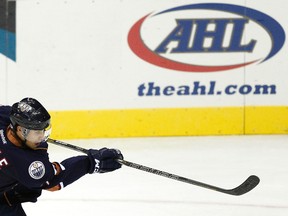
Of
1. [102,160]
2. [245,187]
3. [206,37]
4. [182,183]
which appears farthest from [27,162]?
[206,37]

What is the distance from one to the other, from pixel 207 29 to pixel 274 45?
2.10 feet

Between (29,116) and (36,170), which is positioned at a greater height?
(29,116)

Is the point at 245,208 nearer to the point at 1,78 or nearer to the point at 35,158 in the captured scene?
the point at 35,158

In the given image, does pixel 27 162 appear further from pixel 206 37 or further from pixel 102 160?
pixel 206 37

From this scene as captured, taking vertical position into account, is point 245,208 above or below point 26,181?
below

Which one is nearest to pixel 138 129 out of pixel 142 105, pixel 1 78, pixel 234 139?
pixel 142 105

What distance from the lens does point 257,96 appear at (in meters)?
7.09

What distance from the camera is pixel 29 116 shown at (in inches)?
123

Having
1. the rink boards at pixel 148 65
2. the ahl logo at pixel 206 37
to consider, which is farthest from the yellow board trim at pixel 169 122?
the ahl logo at pixel 206 37

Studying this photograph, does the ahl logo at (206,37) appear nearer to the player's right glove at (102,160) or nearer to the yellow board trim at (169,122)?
the yellow board trim at (169,122)

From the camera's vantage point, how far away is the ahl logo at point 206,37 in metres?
6.96

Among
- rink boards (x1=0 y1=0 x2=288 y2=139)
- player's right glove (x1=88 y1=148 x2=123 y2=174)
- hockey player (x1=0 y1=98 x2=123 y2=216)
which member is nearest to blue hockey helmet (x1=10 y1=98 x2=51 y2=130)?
hockey player (x1=0 y1=98 x2=123 y2=216)

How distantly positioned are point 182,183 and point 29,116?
2.26 metres

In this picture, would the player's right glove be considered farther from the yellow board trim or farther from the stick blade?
the yellow board trim
